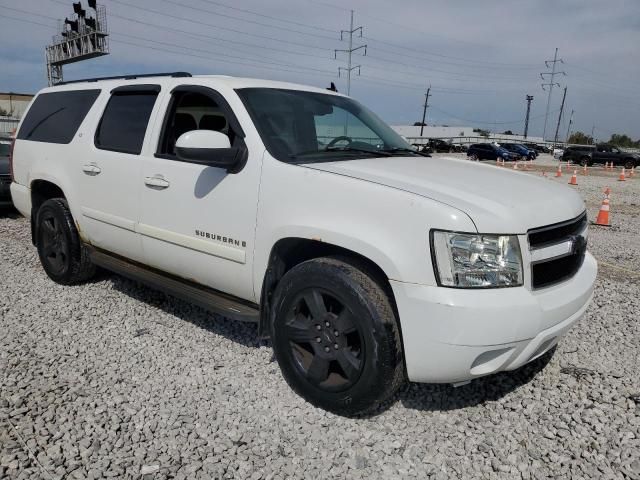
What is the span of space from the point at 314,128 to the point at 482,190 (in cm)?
132

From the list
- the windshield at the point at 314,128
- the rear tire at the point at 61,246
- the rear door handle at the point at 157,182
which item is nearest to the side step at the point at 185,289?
the rear tire at the point at 61,246

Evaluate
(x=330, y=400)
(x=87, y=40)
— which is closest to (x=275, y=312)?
(x=330, y=400)

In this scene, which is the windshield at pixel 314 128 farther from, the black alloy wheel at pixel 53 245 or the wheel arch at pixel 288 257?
the black alloy wheel at pixel 53 245

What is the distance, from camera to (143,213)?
3854 millimetres

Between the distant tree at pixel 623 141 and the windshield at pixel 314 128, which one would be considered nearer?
the windshield at pixel 314 128

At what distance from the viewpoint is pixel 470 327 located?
239 cm

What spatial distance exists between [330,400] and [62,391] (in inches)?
63.1

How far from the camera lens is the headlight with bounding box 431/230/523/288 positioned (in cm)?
242

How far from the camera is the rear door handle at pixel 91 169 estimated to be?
13.9ft

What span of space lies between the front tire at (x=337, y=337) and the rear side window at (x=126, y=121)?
1889 mm

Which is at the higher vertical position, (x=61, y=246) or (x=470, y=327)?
(x=470, y=327)

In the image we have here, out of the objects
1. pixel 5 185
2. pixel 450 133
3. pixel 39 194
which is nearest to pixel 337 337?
pixel 39 194

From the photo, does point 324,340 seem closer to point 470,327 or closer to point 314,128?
point 470,327

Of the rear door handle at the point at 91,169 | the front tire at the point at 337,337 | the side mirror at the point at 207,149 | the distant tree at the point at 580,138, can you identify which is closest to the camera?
the front tire at the point at 337,337
